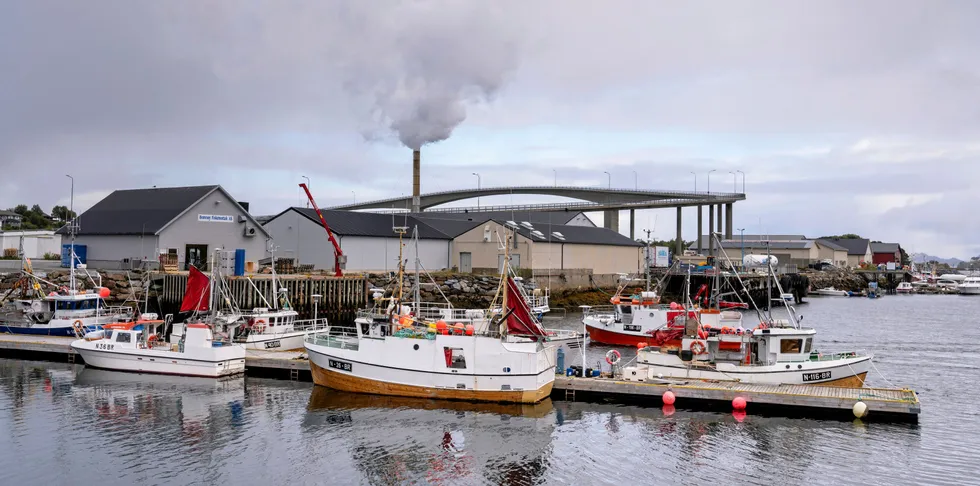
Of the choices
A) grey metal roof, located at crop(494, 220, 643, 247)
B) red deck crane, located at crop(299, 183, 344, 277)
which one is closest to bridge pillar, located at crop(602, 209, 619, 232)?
grey metal roof, located at crop(494, 220, 643, 247)

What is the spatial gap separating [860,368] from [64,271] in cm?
4389

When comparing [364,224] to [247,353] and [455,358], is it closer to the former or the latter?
[247,353]

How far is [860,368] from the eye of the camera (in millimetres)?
25797

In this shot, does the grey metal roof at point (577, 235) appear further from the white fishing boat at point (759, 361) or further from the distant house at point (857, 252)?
the distant house at point (857, 252)

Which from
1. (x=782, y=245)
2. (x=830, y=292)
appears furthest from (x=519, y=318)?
(x=782, y=245)

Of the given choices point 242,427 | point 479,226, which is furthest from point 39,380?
point 479,226

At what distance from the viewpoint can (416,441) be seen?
66.5 ft

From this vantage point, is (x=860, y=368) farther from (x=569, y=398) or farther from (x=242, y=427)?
(x=242, y=427)

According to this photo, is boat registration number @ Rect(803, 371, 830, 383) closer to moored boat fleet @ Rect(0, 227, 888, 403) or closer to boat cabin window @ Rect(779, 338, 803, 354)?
moored boat fleet @ Rect(0, 227, 888, 403)

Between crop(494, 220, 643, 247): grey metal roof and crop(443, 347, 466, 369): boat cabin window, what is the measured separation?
37.8 meters

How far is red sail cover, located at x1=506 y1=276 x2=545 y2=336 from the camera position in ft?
78.5

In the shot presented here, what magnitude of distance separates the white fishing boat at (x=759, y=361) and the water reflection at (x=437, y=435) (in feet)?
16.8

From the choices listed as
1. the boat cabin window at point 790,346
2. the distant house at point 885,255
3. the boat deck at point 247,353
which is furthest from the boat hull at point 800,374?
the distant house at point 885,255

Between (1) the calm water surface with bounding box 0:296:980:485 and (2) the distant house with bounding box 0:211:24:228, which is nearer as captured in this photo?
(1) the calm water surface with bounding box 0:296:980:485
